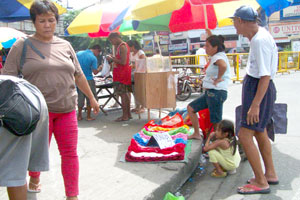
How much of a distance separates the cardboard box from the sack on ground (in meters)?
4.42

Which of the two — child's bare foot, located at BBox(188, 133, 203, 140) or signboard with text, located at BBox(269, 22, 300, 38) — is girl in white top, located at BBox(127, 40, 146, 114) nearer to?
child's bare foot, located at BBox(188, 133, 203, 140)

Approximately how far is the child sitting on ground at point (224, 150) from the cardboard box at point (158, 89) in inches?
98.8

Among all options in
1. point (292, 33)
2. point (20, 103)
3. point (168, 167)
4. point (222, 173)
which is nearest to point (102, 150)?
point (168, 167)

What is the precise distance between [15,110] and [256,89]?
7.69ft

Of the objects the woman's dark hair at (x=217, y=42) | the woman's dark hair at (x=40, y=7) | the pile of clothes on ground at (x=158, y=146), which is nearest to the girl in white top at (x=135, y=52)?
the pile of clothes on ground at (x=158, y=146)

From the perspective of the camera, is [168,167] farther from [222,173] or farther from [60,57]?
[60,57]

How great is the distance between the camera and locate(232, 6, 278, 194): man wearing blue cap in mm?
3062

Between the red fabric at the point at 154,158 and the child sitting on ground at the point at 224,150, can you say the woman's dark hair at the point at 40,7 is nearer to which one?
the red fabric at the point at 154,158

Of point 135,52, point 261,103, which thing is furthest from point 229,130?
point 135,52

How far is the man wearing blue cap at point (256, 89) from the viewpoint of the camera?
3062mm

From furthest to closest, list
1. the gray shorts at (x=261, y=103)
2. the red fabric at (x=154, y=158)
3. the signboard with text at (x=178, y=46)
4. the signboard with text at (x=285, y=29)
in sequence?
the signboard with text at (x=178, y=46), the signboard with text at (x=285, y=29), the red fabric at (x=154, y=158), the gray shorts at (x=261, y=103)

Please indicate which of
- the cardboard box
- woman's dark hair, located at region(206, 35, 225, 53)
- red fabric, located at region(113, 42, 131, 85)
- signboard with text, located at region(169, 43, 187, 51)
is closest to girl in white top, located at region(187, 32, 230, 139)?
woman's dark hair, located at region(206, 35, 225, 53)

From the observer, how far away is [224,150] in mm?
3840

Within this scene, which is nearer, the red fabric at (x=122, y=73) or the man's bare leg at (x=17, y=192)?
the man's bare leg at (x=17, y=192)
